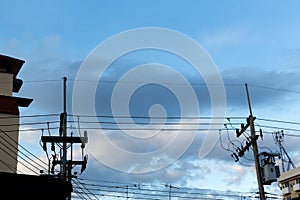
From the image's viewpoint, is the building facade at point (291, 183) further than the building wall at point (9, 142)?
Yes

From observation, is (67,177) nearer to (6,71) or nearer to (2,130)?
(2,130)

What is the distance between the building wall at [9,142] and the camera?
98.7 ft

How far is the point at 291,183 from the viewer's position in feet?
215

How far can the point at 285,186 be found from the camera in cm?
6744

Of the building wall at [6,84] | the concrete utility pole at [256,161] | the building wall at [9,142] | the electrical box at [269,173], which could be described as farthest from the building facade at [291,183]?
the building wall at [6,84]

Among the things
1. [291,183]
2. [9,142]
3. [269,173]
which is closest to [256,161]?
[269,173]

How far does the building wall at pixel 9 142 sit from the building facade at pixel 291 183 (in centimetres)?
4201

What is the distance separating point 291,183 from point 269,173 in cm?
4488

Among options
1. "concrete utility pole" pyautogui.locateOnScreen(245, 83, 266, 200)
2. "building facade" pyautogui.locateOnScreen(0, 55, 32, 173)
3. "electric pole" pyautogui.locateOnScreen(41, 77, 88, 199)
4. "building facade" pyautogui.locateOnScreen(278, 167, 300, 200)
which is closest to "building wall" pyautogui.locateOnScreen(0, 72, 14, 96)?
"building facade" pyautogui.locateOnScreen(0, 55, 32, 173)

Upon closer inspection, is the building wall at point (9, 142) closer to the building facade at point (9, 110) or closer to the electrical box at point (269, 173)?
the building facade at point (9, 110)

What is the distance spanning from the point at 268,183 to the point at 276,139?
75.0 feet

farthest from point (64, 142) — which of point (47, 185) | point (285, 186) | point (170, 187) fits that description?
point (285, 186)

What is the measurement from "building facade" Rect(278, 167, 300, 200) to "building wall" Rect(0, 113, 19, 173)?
42010 millimetres

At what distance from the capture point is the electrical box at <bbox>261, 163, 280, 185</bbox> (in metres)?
23.8
